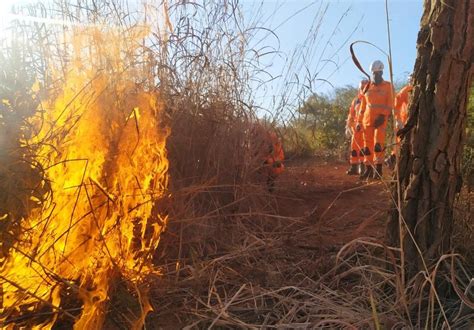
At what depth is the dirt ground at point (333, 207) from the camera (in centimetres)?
306

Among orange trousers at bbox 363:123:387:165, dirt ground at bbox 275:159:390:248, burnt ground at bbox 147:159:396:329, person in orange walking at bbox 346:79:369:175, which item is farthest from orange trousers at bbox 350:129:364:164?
burnt ground at bbox 147:159:396:329

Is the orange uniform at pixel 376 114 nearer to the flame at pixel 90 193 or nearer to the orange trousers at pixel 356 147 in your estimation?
the orange trousers at pixel 356 147

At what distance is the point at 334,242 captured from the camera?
2.95 m

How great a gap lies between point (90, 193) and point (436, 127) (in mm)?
1549

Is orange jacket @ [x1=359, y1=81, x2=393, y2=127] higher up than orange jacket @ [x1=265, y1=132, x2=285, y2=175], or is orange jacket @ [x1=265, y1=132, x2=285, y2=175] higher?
orange jacket @ [x1=359, y1=81, x2=393, y2=127]

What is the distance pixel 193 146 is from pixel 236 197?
1.55ft

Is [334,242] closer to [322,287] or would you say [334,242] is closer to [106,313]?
[322,287]

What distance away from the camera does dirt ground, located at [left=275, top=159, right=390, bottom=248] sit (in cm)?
306

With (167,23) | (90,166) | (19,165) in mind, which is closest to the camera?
(19,165)

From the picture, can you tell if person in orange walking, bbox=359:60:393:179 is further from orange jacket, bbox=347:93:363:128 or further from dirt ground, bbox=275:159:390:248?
dirt ground, bbox=275:159:390:248

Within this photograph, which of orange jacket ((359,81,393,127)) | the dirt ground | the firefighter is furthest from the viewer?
orange jacket ((359,81,393,127))

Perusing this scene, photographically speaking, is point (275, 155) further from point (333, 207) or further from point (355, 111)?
point (355, 111)

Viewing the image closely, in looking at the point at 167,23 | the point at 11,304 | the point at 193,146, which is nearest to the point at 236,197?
the point at 193,146

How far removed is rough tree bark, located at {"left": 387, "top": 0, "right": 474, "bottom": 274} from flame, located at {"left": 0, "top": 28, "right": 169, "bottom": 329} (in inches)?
48.7
